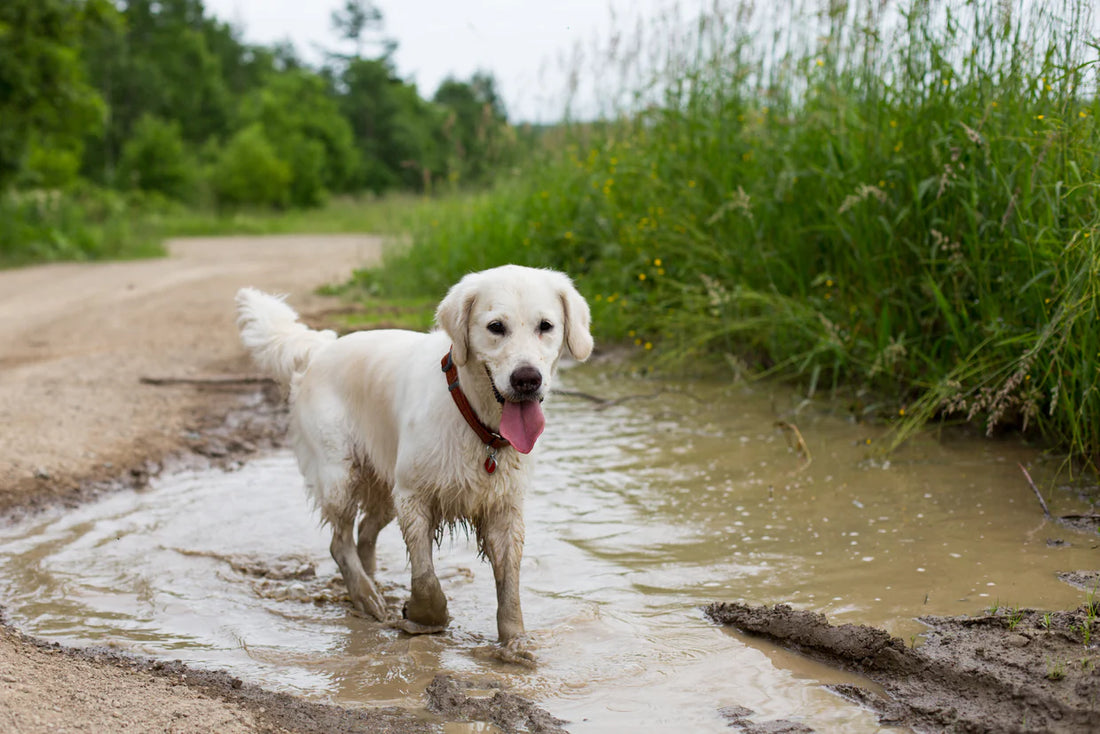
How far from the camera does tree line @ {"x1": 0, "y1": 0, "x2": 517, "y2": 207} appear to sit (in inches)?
843

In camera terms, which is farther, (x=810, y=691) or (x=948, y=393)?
(x=948, y=393)

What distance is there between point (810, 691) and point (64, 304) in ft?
39.3

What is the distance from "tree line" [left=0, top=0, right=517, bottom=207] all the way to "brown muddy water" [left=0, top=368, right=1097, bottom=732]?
10511 millimetres

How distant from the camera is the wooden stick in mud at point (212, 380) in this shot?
8.20 meters

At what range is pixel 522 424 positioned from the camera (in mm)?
3744

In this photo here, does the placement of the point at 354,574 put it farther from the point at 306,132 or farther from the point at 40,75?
the point at 306,132

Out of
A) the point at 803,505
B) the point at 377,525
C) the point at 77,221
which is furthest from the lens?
the point at 77,221

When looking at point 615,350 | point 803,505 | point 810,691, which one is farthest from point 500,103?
point 810,691

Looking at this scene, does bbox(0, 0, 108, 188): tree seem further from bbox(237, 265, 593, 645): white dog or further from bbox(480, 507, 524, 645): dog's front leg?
bbox(480, 507, 524, 645): dog's front leg

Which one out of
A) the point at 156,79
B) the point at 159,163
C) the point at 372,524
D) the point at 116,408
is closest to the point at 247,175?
the point at 159,163

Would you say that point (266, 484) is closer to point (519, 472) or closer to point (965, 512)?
point (519, 472)

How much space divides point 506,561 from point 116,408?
4.51 meters

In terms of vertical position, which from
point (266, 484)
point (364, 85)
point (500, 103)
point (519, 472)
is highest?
point (364, 85)

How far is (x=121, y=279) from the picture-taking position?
15.7m
